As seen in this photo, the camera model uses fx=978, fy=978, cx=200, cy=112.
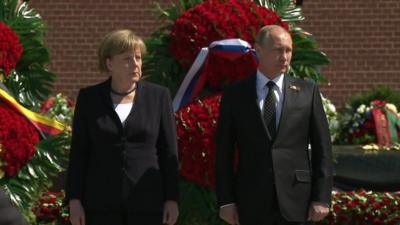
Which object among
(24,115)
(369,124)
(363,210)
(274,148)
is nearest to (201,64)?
(24,115)

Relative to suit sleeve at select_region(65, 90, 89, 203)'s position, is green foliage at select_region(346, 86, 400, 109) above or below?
below

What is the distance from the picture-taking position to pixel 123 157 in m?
4.89

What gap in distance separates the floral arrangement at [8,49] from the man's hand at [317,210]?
103 inches

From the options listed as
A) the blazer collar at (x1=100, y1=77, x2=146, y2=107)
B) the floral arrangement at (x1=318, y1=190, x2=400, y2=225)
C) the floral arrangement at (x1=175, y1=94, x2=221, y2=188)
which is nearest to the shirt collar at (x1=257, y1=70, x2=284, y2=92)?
the blazer collar at (x1=100, y1=77, x2=146, y2=107)

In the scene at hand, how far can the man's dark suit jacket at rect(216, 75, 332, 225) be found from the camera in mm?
4875

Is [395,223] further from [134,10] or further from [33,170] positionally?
[134,10]

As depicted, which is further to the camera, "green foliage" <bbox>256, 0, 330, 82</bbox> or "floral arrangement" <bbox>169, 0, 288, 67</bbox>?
"green foliage" <bbox>256, 0, 330, 82</bbox>

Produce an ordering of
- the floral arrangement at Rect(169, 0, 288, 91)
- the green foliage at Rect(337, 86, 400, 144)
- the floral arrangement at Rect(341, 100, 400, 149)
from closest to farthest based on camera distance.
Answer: the floral arrangement at Rect(169, 0, 288, 91), the floral arrangement at Rect(341, 100, 400, 149), the green foliage at Rect(337, 86, 400, 144)

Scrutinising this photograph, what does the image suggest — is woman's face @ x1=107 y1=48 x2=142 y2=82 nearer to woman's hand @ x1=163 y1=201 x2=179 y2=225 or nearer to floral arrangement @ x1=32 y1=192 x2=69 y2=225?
woman's hand @ x1=163 y1=201 x2=179 y2=225

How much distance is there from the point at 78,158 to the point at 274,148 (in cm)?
99

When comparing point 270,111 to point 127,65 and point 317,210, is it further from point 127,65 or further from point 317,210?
point 127,65

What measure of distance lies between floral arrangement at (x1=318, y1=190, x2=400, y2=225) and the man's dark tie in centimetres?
292

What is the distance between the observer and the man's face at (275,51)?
4848mm

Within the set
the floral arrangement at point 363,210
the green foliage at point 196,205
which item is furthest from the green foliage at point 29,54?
the floral arrangement at point 363,210
